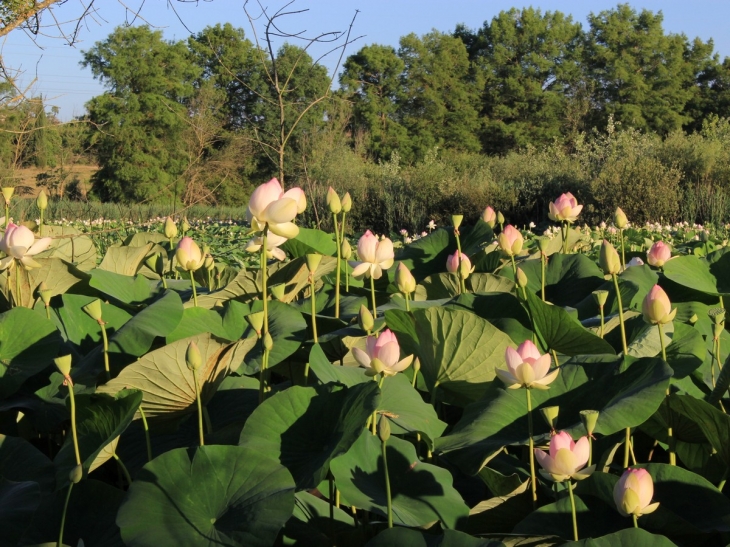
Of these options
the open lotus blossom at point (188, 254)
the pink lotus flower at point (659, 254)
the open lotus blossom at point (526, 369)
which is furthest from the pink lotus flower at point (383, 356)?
the pink lotus flower at point (659, 254)

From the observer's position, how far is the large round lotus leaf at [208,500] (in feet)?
2.07

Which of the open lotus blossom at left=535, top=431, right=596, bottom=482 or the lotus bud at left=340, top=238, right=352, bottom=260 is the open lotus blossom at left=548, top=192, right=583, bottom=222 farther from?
the open lotus blossom at left=535, top=431, right=596, bottom=482

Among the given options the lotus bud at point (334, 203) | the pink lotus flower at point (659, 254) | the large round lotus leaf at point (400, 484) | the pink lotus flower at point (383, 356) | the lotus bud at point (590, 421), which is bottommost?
the large round lotus leaf at point (400, 484)

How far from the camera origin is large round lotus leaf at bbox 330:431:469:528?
0.71m

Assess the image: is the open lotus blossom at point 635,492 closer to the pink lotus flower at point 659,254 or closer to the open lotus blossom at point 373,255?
the open lotus blossom at point 373,255

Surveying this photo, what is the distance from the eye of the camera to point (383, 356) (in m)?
0.77

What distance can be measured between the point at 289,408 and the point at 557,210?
1027 mm

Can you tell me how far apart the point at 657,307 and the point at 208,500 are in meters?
0.55

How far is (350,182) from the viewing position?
15.2 metres

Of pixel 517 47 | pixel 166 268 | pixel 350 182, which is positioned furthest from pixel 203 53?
pixel 166 268

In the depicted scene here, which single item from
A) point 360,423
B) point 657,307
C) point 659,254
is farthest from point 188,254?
point 659,254

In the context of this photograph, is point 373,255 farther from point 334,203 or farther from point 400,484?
point 400,484

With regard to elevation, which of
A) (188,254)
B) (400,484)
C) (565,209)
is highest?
(565,209)

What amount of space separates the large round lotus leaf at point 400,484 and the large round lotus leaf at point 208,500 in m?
0.08
